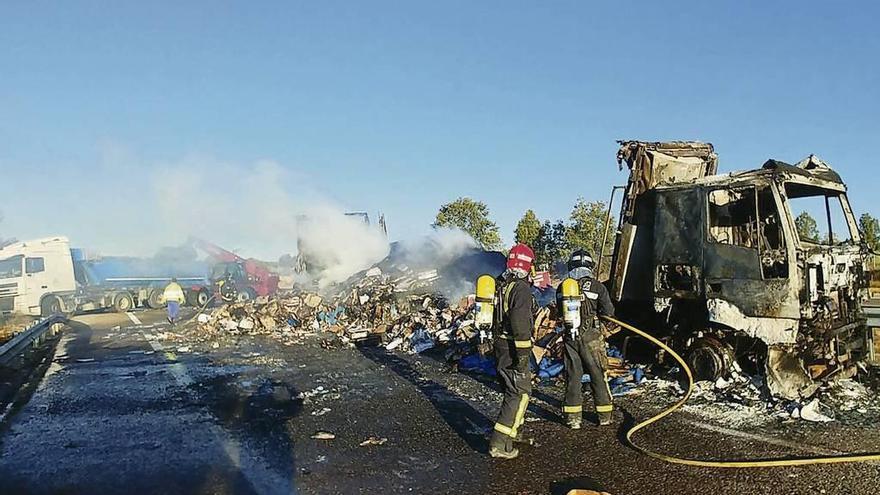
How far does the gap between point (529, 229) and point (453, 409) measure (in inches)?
960

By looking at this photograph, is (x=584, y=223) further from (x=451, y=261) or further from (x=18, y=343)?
(x=18, y=343)

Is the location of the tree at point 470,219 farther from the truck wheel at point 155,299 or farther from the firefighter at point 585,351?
the firefighter at point 585,351

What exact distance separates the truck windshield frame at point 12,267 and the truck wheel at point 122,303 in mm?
3456

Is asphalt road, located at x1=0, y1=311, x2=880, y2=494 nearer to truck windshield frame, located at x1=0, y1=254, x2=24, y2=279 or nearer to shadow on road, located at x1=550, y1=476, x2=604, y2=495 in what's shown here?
shadow on road, located at x1=550, y1=476, x2=604, y2=495

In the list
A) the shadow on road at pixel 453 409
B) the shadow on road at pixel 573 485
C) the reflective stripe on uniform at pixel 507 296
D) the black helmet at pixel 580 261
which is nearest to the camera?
→ the shadow on road at pixel 573 485

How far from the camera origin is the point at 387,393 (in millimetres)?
8141

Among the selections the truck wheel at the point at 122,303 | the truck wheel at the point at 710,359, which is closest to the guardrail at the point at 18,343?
the truck wheel at the point at 710,359

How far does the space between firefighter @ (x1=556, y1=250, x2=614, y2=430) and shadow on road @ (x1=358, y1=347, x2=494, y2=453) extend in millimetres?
861

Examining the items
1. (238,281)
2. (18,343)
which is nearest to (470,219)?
(238,281)

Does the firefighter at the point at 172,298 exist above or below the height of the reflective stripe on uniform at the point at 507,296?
below

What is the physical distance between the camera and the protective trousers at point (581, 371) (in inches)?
245

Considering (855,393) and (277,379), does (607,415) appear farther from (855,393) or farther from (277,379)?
(277,379)

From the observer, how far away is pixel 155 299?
Result: 27000 millimetres

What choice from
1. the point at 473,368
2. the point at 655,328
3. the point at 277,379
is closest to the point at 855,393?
the point at 655,328
